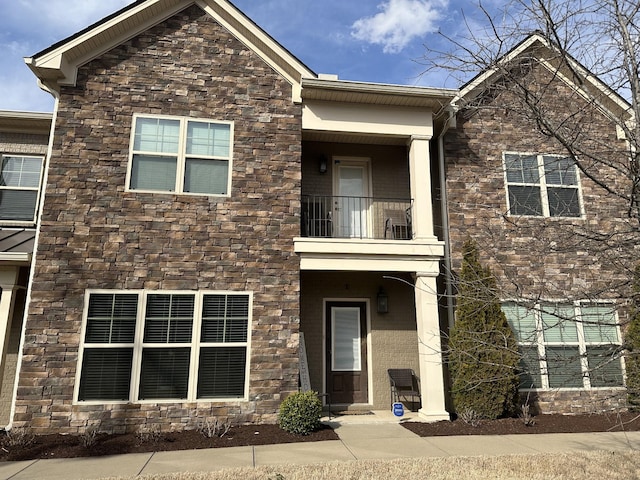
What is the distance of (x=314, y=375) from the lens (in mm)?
9062

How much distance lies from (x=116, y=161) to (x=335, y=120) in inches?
165

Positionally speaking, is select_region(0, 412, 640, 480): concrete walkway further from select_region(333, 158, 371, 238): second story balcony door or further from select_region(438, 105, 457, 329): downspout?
select_region(333, 158, 371, 238): second story balcony door

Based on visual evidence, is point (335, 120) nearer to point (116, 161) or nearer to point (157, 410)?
point (116, 161)

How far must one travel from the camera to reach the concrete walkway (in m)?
5.40

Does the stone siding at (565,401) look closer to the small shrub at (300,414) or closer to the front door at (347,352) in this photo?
the front door at (347,352)

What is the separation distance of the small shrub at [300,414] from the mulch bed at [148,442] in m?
0.10

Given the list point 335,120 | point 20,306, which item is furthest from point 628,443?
point 20,306

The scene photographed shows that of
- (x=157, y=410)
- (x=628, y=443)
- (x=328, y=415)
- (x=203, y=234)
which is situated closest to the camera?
(x=628, y=443)

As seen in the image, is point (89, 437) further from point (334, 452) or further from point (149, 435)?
point (334, 452)

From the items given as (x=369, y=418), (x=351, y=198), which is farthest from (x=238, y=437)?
(x=351, y=198)

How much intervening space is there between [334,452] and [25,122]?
9073mm

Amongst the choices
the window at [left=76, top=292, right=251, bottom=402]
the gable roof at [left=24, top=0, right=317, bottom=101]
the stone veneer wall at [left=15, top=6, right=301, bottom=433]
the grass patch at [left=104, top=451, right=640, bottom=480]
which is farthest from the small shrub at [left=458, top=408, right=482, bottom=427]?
the gable roof at [left=24, top=0, right=317, bottom=101]

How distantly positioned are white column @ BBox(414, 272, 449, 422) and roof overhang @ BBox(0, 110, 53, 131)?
8376 millimetres

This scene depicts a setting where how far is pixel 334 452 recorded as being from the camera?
20.1ft
